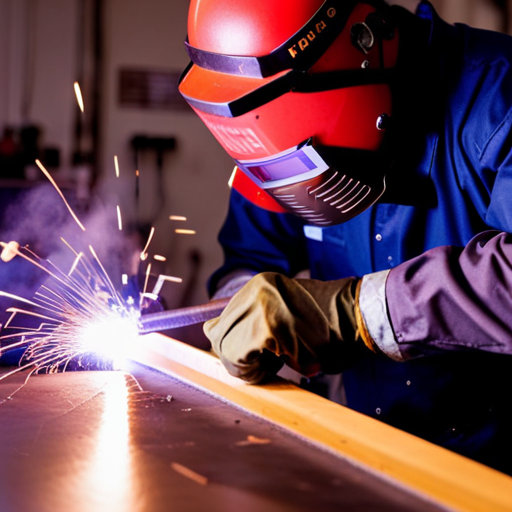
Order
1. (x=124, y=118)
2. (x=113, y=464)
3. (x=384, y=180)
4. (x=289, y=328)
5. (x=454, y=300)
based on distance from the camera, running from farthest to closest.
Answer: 1. (x=124, y=118)
2. (x=384, y=180)
3. (x=289, y=328)
4. (x=454, y=300)
5. (x=113, y=464)

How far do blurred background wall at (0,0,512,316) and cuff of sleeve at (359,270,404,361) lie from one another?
298cm

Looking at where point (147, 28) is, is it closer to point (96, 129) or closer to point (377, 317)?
point (96, 129)

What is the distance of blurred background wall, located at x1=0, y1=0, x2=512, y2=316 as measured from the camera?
4203mm

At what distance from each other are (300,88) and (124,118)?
330 cm

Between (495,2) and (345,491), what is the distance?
3.75m

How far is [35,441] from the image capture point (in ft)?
3.42

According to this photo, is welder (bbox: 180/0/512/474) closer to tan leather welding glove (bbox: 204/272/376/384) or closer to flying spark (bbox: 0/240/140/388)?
tan leather welding glove (bbox: 204/272/376/384)

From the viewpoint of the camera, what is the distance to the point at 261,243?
1997mm

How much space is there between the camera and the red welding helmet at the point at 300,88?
1293 mm

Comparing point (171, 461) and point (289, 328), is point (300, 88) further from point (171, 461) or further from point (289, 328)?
point (171, 461)

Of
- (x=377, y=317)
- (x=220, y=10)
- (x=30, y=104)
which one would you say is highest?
(x=220, y=10)

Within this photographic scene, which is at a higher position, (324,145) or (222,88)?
→ (222,88)

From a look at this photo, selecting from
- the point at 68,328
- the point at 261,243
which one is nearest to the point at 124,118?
the point at 261,243

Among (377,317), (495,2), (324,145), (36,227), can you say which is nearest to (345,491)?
(377,317)
